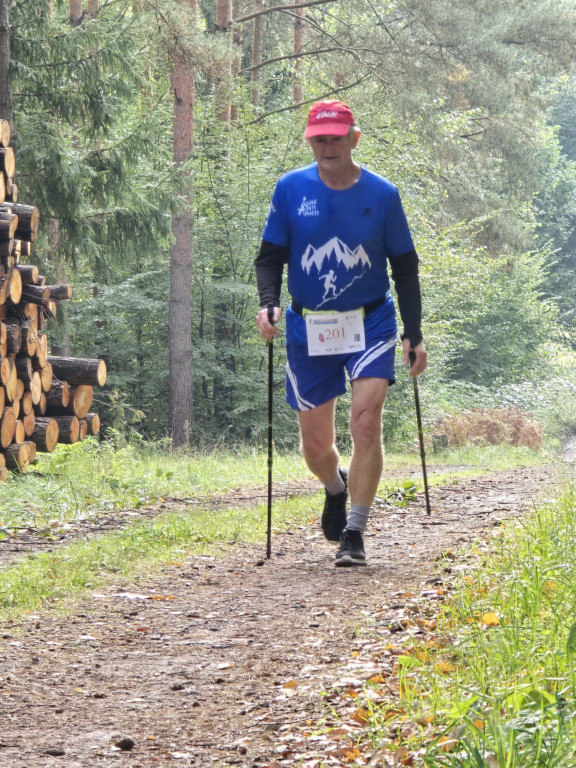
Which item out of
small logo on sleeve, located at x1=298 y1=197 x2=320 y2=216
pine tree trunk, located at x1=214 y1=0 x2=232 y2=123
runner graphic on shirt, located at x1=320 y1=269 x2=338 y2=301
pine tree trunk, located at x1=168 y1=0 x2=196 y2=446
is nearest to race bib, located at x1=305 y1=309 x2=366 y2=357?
runner graphic on shirt, located at x1=320 y1=269 x2=338 y2=301

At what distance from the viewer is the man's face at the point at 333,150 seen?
19.3 feet

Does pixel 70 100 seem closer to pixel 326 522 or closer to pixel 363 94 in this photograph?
pixel 326 522

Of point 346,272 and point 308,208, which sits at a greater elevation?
point 308,208

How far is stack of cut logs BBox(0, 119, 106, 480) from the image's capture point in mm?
10445

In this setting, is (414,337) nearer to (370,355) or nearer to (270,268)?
(370,355)

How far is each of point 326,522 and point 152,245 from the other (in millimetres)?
8096

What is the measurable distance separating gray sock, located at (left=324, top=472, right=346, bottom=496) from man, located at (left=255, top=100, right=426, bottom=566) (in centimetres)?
44

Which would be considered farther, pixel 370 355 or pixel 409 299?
pixel 409 299

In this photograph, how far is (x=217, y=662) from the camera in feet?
13.5

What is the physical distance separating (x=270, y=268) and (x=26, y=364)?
5.20 m

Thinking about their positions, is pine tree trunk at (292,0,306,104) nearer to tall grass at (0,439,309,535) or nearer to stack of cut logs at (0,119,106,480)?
tall grass at (0,439,309,535)

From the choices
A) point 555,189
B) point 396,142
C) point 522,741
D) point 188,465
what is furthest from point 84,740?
point 555,189

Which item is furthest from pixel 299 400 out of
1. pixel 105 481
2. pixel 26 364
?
pixel 26 364

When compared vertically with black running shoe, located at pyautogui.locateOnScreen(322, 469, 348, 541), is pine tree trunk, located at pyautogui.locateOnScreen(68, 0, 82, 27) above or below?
above
